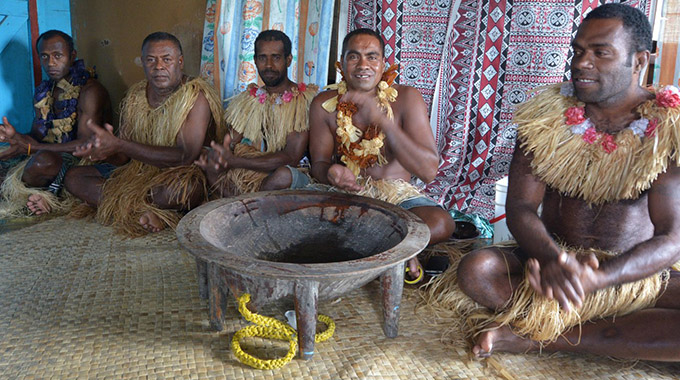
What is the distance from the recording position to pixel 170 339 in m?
1.96

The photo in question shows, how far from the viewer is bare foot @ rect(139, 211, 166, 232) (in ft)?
10.1

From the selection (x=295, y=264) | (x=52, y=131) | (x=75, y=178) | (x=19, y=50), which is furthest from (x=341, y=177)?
(x=19, y=50)

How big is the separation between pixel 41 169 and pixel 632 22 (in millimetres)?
3465

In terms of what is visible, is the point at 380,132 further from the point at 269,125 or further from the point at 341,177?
the point at 269,125

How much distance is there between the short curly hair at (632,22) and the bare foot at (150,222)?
2452 mm

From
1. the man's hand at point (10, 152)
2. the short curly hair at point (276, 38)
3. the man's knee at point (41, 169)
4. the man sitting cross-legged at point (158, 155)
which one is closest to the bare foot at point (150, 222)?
the man sitting cross-legged at point (158, 155)

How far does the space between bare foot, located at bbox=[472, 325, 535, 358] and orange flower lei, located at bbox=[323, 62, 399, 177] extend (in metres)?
1.07

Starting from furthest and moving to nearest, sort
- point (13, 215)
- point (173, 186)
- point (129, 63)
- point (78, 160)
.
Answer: point (129, 63) < point (78, 160) < point (13, 215) < point (173, 186)

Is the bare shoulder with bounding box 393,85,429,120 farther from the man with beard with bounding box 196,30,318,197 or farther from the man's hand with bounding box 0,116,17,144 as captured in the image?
the man's hand with bounding box 0,116,17,144

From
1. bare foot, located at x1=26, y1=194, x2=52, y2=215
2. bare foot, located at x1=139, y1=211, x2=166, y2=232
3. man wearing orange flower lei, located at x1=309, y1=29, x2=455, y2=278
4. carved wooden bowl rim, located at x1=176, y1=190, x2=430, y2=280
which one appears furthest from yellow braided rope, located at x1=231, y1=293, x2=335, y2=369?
bare foot, located at x1=26, y1=194, x2=52, y2=215

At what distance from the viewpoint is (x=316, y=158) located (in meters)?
2.85

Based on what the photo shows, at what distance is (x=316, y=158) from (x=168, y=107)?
108cm

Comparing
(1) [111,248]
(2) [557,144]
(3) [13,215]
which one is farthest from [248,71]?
(2) [557,144]

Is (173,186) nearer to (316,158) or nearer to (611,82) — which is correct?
(316,158)
